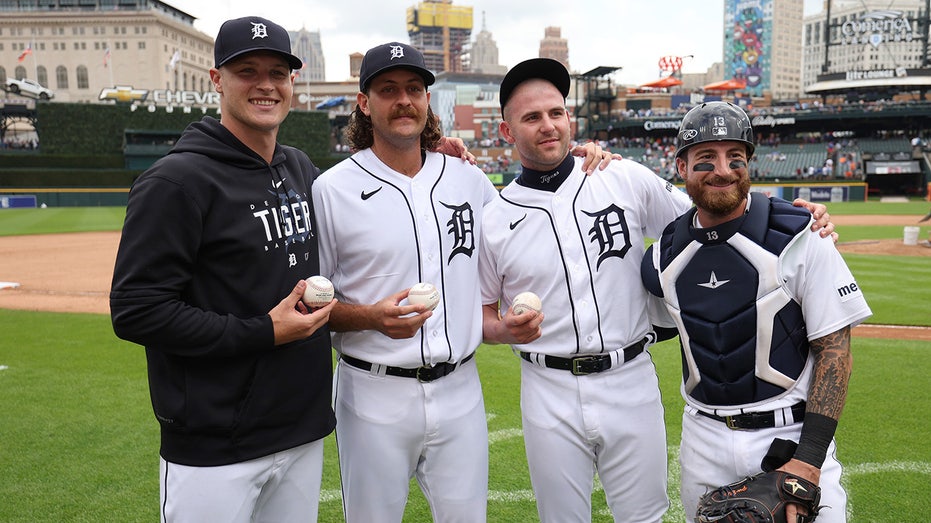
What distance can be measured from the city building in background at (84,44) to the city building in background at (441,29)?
306ft

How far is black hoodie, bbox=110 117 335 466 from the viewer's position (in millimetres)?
2342

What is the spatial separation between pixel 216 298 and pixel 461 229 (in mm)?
1186

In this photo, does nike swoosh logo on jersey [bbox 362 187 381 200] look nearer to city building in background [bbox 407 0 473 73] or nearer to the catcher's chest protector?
the catcher's chest protector

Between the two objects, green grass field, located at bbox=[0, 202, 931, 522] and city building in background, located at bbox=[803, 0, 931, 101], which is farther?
city building in background, located at bbox=[803, 0, 931, 101]

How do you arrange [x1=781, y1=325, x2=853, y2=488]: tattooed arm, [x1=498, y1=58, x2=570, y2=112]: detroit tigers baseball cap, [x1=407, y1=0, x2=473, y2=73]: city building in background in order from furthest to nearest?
[x1=407, y1=0, x2=473, y2=73]: city building in background, [x1=498, y1=58, x2=570, y2=112]: detroit tigers baseball cap, [x1=781, y1=325, x2=853, y2=488]: tattooed arm

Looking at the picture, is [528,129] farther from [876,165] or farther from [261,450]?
[876,165]

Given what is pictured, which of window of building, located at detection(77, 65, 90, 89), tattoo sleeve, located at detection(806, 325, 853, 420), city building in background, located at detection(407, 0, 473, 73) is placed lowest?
tattoo sleeve, located at detection(806, 325, 853, 420)

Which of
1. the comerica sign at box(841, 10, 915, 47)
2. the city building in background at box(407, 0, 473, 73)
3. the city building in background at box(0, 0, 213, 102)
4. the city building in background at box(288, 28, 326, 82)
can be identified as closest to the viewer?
the comerica sign at box(841, 10, 915, 47)

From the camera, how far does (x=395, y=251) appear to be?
3.01 metres

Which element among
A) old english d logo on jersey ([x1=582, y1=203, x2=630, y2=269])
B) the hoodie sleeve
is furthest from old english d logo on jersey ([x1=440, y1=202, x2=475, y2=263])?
the hoodie sleeve

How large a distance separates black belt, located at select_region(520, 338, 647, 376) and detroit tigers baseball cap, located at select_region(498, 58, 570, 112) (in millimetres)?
1294

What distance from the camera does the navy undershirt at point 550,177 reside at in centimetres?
327

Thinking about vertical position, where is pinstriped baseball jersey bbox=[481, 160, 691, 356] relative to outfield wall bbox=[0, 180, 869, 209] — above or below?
above

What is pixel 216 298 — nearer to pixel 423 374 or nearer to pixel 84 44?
pixel 423 374
